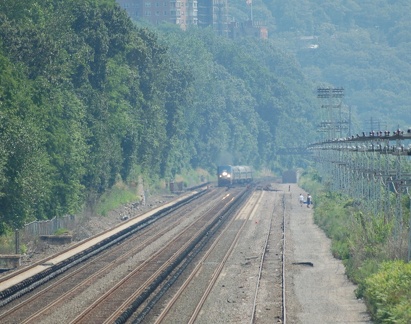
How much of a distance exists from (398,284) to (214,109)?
420ft

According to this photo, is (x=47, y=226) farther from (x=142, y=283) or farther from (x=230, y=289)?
(x=230, y=289)

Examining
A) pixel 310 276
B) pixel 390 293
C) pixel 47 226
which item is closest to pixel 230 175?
pixel 47 226

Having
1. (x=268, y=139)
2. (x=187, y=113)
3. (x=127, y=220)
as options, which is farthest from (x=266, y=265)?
(x=268, y=139)

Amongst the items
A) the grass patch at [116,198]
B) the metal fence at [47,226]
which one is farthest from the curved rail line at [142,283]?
the grass patch at [116,198]

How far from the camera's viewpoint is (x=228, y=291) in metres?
42.5

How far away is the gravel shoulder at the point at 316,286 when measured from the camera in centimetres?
3675

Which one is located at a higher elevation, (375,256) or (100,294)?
(375,256)

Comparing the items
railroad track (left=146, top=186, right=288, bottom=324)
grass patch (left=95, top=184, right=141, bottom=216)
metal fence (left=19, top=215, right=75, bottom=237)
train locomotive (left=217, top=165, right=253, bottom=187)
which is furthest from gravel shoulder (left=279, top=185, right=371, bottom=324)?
train locomotive (left=217, top=165, right=253, bottom=187)

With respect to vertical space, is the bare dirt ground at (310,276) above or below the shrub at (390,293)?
below

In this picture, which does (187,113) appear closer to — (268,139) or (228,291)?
(268,139)

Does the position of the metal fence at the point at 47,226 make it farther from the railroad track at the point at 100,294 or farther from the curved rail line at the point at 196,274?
the curved rail line at the point at 196,274

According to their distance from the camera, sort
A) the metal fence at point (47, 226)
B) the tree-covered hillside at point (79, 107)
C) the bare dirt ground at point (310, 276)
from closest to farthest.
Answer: the bare dirt ground at point (310, 276) < the tree-covered hillside at point (79, 107) < the metal fence at point (47, 226)

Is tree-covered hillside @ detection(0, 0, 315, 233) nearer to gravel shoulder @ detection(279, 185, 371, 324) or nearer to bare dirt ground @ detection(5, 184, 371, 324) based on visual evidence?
bare dirt ground @ detection(5, 184, 371, 324)

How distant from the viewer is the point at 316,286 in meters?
44.0
